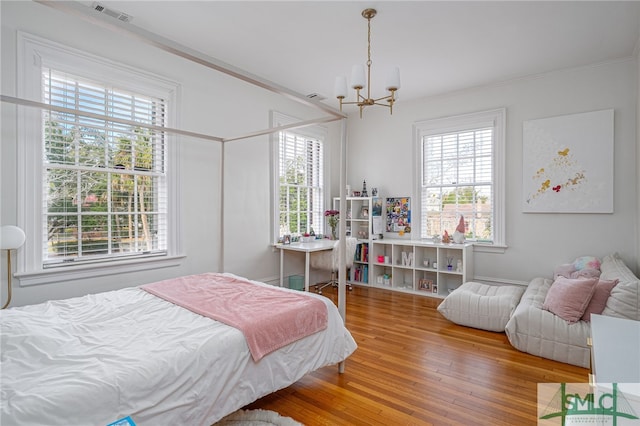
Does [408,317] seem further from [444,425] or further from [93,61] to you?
[93,61]

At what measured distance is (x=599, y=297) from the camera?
2.73 metres

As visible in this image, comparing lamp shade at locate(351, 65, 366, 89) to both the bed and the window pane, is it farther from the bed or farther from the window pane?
the window pane

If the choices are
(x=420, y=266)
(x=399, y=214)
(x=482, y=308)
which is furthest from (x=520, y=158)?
(x=482, y=308)

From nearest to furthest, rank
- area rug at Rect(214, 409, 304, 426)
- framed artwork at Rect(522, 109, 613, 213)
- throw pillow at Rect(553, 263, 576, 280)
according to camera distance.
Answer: area rug at Rect(214, 409, 304, 426), throw pillow at Rect(553, 263, 576, 280), framed artwork at Rect(522, 109, 613, 213)

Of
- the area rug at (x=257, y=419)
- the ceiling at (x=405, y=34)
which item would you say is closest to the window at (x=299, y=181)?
the ceiling at (x=405, y=34)

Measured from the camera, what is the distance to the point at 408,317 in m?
3.80

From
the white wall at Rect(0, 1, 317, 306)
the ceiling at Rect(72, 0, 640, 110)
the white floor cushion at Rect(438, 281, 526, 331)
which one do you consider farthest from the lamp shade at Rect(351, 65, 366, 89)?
the white floor cushion at Rect(438, 281, 526, 331)

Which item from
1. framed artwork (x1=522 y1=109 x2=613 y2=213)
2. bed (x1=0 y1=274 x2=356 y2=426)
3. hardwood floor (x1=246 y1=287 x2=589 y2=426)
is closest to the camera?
bed (x1=0 y1=274 x2=356 y2=426)

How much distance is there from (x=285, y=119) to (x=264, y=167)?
2.80 ft

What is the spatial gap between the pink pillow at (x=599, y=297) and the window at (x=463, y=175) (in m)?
1.77

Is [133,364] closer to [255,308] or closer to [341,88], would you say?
[255,308]

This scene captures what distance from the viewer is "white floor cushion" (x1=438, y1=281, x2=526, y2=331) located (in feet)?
10.8

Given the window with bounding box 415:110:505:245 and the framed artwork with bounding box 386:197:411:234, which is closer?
the window with bounding box 415:110:505:245

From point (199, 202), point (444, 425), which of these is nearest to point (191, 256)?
point (199, 202)
